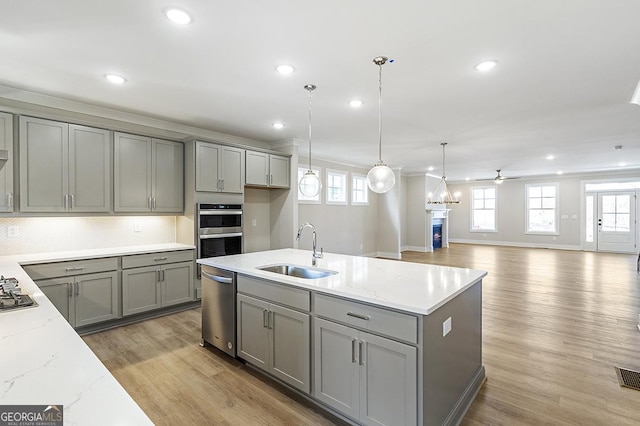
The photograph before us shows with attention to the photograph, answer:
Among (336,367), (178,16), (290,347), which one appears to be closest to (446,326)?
(336,367)

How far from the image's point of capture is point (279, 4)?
2.00 meters

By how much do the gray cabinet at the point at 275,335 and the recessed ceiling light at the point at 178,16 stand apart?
1.99m

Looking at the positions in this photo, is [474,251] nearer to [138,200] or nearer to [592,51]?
[592,51]

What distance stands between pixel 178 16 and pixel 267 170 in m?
3.33

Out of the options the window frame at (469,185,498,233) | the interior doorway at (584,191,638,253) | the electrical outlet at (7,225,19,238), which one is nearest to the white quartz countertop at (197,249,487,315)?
the electrical outlet at (7,225,19,238)

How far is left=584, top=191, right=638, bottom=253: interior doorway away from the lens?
969 cm

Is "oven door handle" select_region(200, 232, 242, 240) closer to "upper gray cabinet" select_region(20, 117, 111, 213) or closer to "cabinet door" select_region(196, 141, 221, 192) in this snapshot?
"cabinet door" select_region(196, 141, 221, 192)

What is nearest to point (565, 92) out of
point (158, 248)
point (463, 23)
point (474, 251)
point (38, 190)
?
point (463, 23)

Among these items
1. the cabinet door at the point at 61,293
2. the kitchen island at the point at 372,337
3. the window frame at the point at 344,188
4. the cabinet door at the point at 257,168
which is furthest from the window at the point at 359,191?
the cabinet door at the point at 61,293

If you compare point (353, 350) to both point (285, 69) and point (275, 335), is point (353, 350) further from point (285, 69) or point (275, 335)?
point (285, 69)

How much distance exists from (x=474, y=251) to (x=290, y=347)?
31.7 feet

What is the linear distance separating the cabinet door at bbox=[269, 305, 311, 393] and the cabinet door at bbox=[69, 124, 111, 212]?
2.78 meters

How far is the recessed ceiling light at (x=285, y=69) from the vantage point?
9.32 feet

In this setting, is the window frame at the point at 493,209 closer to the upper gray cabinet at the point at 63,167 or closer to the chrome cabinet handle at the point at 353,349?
the chrome cabinet handle at the point at 353,349
